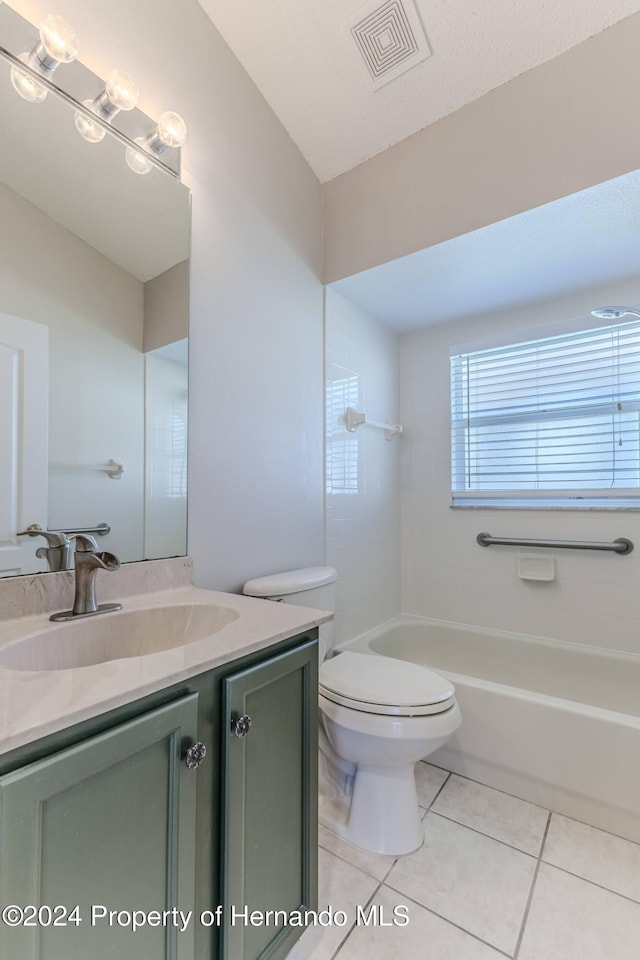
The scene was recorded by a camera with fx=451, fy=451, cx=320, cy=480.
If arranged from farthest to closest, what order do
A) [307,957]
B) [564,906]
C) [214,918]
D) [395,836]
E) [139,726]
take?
[395,836] → [564,906] → [307,957] → [214,918] → [139,726]

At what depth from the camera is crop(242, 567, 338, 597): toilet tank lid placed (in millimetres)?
1492

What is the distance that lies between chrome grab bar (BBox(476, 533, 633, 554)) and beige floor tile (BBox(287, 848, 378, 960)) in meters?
1.48

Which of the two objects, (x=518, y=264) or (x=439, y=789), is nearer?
(x=439, y=789)

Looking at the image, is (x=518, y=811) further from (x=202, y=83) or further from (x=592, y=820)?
(x=202, y=83)

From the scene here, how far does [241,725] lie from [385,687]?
69 centimetres

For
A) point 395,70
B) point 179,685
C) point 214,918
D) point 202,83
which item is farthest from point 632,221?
point 214,918

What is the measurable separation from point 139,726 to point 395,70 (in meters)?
2.09

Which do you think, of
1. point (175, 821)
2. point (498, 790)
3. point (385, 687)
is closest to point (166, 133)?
point (175, 821)

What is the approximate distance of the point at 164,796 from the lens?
2.34 ft

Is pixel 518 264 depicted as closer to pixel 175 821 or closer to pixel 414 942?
pixel 175 821

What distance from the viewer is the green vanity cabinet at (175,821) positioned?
1.86 ft

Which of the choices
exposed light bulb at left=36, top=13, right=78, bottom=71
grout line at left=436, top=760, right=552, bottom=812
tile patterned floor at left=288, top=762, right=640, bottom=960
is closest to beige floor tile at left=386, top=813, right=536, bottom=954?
tile patterned floor at left=288, top=762, right=640, bottom=960

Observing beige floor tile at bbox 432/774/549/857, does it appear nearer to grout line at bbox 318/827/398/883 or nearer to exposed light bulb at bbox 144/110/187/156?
grout line at bbox 318/827/398/883

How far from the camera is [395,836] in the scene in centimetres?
139
